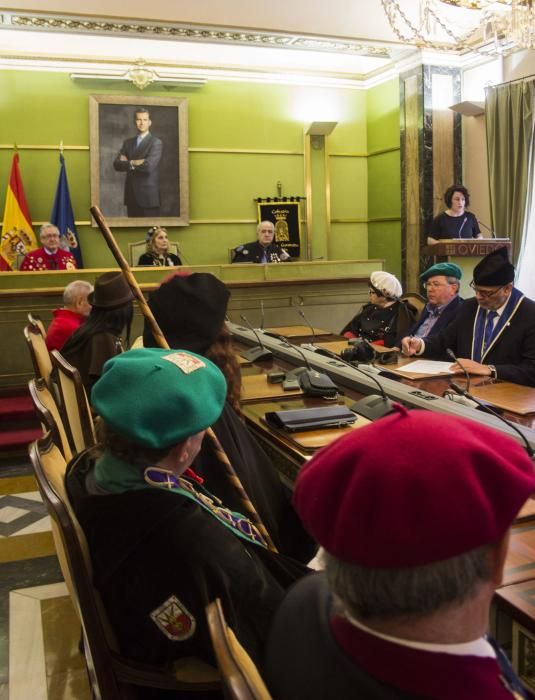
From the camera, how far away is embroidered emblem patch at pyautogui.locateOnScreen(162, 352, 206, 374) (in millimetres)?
1364

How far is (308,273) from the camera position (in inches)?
272

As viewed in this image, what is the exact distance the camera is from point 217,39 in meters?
7.99

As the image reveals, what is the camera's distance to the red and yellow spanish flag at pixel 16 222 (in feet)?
27.1

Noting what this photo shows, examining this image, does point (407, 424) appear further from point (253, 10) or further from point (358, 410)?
point (253, 10)

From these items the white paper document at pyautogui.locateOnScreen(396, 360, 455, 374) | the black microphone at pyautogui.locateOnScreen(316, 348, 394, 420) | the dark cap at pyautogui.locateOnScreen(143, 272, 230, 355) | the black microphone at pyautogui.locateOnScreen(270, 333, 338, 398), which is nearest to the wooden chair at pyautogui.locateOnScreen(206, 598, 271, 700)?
the dark cap at pyautogui.locateOnScreen(143, 272, 230, 355)

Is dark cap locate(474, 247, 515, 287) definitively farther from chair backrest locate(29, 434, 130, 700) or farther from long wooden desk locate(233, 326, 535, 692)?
chair backrest locate(29, 434, 130, 700)

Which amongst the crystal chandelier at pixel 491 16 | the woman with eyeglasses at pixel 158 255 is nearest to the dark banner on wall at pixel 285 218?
the woman with eyeglasses at pixel 158 255

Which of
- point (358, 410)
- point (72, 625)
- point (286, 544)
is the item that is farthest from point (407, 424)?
point (72, 625)

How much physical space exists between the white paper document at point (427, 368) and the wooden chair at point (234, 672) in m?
2.69

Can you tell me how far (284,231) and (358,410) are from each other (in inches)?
293

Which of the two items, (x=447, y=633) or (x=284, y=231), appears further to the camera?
(x=284, y=231)

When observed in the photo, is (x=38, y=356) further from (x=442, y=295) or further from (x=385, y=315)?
(x=385, y=315)

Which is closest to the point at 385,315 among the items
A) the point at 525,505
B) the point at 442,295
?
the point at 442,295

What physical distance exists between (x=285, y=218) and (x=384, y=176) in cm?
146
